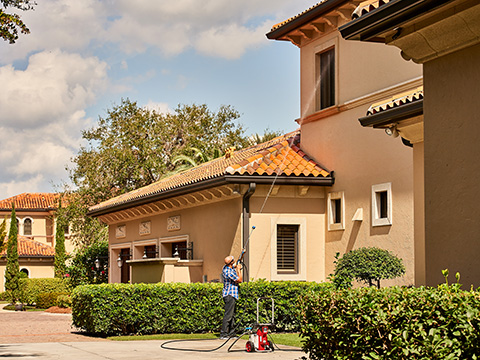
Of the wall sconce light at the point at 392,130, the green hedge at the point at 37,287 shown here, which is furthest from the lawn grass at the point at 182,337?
the green hedge at the point at 37,287

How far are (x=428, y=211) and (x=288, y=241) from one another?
41.2 ft

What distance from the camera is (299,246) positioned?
20297mm

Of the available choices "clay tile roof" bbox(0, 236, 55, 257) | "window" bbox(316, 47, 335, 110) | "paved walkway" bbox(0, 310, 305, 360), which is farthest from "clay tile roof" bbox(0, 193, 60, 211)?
"paved walkway" bbox(0, 310, 305, 360)

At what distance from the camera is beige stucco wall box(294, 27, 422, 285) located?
17.6m

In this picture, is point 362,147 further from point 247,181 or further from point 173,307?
point 173,307

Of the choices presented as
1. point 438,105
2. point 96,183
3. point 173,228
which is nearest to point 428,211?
point 438,105

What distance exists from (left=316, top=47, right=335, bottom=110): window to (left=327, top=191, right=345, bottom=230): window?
2.67m

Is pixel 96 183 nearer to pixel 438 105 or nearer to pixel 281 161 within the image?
pixel 281 161

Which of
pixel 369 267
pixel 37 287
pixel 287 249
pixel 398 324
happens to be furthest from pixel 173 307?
pixel 37 287

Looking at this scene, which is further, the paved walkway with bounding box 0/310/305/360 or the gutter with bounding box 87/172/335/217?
the gutter with bounding box 87/172/335/217

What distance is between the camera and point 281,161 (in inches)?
806

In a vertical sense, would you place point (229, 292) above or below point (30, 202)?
below

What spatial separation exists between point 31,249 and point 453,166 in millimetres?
58319

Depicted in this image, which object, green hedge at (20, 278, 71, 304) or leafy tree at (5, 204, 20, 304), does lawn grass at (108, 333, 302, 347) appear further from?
leafy tree at (5, 204, 20, 304)
